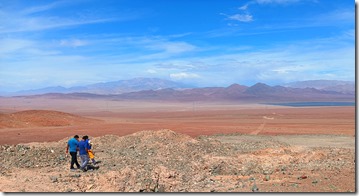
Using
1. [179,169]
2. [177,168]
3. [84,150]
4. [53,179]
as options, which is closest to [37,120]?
[84,150]

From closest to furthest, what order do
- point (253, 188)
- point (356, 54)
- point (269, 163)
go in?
1. point (356, 54)
2. point (253, 188)
3. point (269, 163)

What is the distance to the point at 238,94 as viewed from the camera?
18775 centimetres

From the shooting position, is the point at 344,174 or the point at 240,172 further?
the point at 240,172

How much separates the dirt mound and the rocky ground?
19282 millimetres

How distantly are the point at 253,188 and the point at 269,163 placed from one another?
6691 millimetres

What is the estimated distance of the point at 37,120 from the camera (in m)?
40.4

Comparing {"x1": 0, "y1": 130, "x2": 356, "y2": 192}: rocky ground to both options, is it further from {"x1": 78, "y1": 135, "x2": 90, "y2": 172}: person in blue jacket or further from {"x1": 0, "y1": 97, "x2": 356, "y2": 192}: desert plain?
{"x1": 78, "y1": 135, "x2": 90, "y2": 172}: person in blue jacket

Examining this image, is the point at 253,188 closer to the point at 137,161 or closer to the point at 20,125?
the point at 137,161

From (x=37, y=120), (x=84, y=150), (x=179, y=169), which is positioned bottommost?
(x=179, y=169)

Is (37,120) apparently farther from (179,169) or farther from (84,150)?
(179,169)

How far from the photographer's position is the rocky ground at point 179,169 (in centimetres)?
1061

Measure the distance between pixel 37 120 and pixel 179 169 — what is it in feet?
98.6

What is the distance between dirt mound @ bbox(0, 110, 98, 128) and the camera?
37.1 metres

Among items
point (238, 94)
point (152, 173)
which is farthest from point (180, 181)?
point (238, 94)
